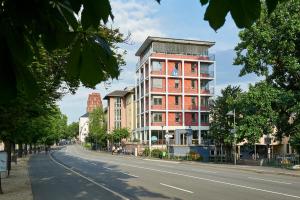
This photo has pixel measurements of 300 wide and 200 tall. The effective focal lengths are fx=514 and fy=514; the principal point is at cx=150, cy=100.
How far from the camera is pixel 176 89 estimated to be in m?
89.3

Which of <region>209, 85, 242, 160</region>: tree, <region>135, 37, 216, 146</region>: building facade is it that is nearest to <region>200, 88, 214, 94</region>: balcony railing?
<region>135, 37, 216, 146</region>: building facade

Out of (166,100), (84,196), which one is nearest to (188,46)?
(166,100)

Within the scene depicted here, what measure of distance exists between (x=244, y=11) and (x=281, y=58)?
133 ft

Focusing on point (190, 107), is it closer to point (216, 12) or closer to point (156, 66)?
point (156, 66)

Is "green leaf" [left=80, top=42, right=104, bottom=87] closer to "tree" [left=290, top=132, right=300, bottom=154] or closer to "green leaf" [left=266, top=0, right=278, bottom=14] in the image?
"green leaf" [left=266, top=0, right=278, bottom=14]

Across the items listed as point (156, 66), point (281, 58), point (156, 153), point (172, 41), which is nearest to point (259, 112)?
point (281, 58)

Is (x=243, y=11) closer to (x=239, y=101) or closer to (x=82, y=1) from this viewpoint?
(x=82, y=1)

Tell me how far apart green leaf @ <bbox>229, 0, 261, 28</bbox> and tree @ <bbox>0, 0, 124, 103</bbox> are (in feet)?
1.66

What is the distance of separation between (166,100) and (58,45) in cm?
8587

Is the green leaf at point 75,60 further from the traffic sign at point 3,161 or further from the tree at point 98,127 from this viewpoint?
the tree at point 98,127

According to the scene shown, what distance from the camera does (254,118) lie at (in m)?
42.2

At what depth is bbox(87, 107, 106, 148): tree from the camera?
13473 cm

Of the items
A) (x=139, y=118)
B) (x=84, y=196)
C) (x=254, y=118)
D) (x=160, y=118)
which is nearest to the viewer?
(x=84, y=196)

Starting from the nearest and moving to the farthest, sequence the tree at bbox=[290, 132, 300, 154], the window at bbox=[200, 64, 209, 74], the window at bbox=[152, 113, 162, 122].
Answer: the tree at bbox=[290, 132, 300, 154] → the window at bbox=[152, 113, 162, 122] → the window at bbox=[200, 64, 209, 74]
